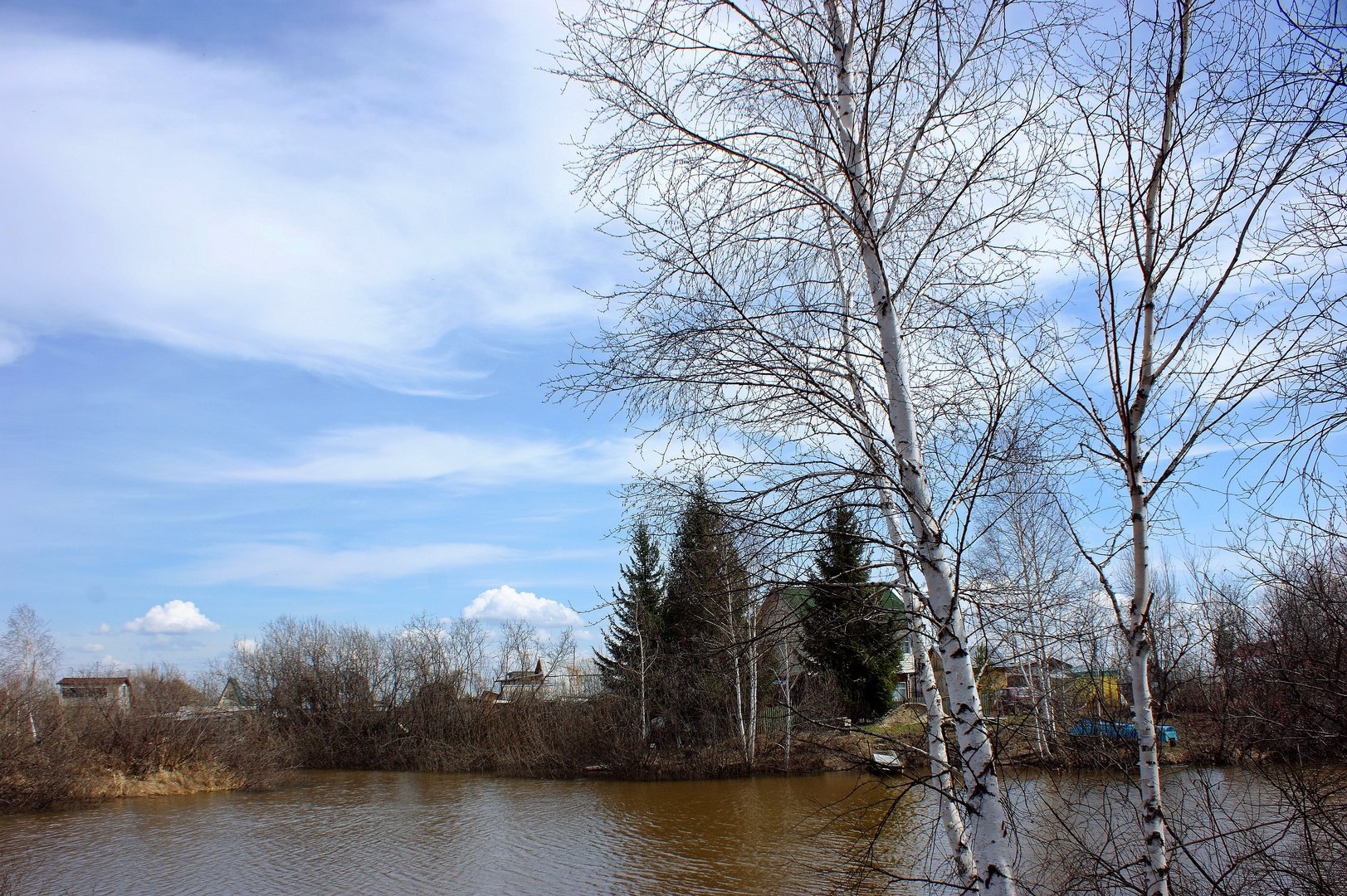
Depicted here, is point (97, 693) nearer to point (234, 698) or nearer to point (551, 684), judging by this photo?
point (234, 698)

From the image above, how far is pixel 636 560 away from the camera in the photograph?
29906 millimetres

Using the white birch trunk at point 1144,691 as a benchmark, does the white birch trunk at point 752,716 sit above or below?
below

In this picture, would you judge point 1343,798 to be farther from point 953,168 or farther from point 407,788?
point 407,788

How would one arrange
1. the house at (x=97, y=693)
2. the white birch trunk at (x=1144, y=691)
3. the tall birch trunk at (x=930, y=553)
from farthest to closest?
the house at (x=97, y=693), the white birch trunk at (x=1144, y=691), the tall birch trunk at (x=930, y=553)

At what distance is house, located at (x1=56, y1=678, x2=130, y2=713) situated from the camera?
99.3 feet

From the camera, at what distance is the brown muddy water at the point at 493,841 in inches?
564

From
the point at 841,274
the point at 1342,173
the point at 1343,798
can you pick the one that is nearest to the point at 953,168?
the point at 841,274

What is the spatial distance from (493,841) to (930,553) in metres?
17.8

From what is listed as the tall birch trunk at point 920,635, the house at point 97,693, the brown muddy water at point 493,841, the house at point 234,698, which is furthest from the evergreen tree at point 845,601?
the house at point 234,698

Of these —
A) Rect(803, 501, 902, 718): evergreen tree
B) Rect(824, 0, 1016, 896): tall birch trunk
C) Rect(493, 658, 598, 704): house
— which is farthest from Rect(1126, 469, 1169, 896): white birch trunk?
Rect(493, 658, 598, 704): house

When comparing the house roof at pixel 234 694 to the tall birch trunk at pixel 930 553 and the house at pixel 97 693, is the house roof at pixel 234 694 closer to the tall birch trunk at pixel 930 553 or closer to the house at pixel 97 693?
the house at pixel 97 693

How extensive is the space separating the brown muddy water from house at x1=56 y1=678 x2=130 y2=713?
5088 mm

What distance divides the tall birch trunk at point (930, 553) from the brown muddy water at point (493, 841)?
7062mm

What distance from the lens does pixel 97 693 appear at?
31.6 metres
